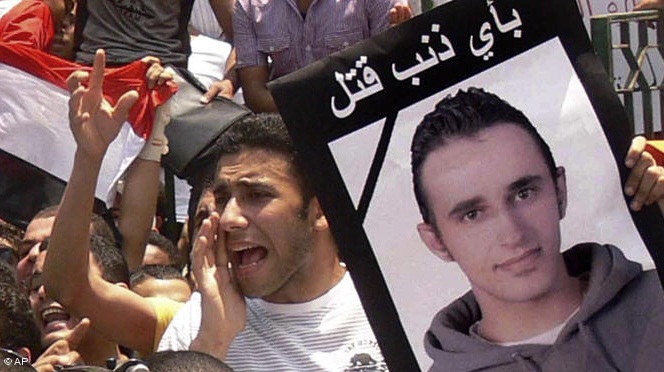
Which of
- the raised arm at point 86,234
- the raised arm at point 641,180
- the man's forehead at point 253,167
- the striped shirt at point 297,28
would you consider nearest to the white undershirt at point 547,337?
the raised arm at point 641,180

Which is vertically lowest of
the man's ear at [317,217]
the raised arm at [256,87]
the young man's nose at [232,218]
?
the raised arm at [256,87]

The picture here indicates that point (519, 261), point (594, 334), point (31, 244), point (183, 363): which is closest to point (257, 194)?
point (183, 363)

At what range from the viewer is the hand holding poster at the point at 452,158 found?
3232 mm

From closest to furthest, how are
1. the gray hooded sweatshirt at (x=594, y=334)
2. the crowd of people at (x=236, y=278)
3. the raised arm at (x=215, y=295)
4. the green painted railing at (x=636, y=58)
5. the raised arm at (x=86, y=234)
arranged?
the gray hooded sweatshirt at (x=594, y=334), the crowd of people at (x=236, y=278), the raised arm at (x=215, y=295), the raised arm at (x=86, y=234), the green painted railing at (x=636, y=58)

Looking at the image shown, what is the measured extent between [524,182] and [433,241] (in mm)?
198

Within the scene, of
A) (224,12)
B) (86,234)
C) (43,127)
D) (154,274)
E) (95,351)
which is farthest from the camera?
(224,12)

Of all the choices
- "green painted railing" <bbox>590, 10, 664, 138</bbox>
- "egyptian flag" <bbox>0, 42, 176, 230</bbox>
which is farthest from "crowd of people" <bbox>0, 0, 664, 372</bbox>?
"green painted railing" <bbox>590, 10, 664, 138</bbox>

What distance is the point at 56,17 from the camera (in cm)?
725

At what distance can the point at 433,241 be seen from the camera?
326 cm

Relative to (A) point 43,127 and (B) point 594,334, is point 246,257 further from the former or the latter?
(A) point 43,127

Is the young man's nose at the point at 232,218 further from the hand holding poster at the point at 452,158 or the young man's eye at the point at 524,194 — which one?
the young man's eye at the point at 524,194

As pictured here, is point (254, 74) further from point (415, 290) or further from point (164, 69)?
point (415, 290)

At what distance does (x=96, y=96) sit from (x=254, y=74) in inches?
90.3

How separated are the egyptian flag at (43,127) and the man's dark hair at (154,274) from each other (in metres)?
0.81
